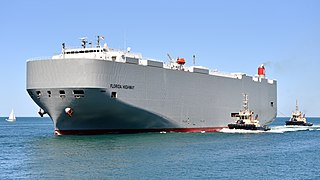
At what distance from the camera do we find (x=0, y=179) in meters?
23.9

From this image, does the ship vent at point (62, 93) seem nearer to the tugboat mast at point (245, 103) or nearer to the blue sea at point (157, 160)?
the blue sea at point (157, 160)

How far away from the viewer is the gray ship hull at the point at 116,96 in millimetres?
43125

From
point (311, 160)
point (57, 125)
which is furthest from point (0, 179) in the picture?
point (57, 125)

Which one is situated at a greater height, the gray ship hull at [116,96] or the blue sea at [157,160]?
the gray ship hull at [116,96]

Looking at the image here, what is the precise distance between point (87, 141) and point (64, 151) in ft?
22.3

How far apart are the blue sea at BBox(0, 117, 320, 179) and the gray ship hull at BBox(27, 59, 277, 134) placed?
9.33 ft

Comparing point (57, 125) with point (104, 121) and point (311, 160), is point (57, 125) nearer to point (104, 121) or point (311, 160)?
point (104, 121)

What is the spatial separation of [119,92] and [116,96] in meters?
0.63

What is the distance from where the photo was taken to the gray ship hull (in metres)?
Result: 43.1

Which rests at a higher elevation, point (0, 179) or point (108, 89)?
point (108, 89)

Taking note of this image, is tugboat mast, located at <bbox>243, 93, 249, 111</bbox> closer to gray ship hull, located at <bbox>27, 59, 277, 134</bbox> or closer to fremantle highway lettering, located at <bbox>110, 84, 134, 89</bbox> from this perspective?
gray ship hull, located at <bbox>27, 59, 277, 134</bbox>

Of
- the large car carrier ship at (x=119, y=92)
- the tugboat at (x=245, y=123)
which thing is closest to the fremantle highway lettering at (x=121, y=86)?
the large car carrier ship at (x=119, y=92)

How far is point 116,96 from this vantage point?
44188mm

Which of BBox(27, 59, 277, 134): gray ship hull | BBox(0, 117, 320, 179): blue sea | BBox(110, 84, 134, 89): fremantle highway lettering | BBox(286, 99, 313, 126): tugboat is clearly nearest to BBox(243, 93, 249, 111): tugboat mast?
BBox(27, 59, 277, 134): gray ship hull
